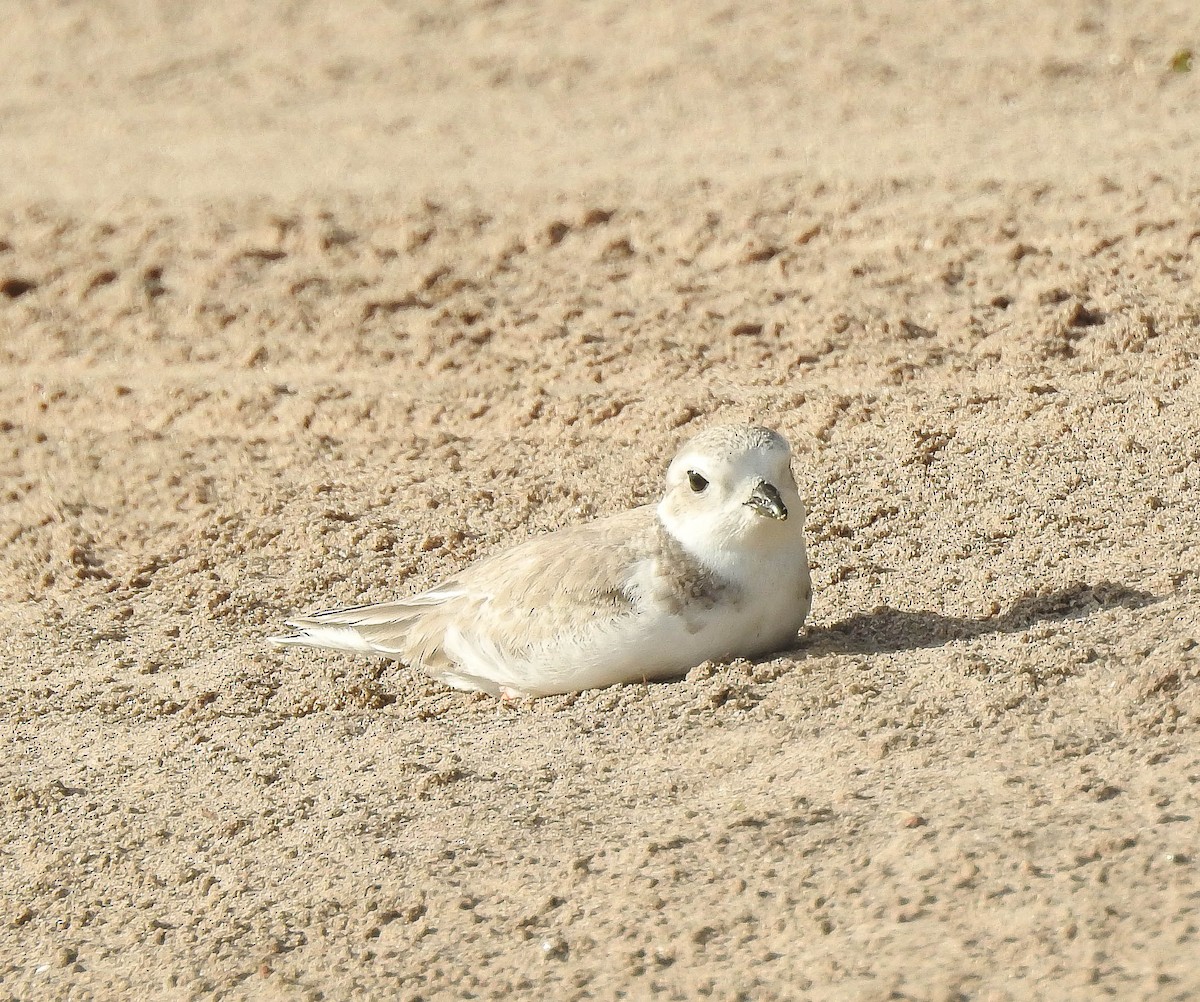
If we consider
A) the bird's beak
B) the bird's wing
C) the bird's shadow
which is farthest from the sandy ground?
the bird's beak

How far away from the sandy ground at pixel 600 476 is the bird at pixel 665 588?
13cm

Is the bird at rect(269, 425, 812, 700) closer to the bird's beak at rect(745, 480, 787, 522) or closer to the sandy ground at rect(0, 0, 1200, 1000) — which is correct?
the bird's beak at rect(745, 480, 787, 522)

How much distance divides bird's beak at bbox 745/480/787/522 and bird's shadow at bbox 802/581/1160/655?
647 millimetres

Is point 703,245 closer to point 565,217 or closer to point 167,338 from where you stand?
point 565,217

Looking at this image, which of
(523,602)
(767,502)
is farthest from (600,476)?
(767,502)

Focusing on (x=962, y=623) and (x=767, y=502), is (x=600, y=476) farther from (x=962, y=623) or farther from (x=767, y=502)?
(x=767, y=502)

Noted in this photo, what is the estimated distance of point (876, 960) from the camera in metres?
3.80

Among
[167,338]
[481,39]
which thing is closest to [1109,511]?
[167,338]

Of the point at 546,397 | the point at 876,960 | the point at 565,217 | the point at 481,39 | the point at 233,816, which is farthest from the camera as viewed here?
the point at 481,39

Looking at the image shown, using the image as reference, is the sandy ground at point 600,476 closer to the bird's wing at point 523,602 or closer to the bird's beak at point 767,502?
the bird's wing at point 523,602

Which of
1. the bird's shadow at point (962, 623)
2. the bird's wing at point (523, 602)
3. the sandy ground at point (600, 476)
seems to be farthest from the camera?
the bird's shadow at point (962, 623)

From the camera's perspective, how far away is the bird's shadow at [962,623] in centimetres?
557

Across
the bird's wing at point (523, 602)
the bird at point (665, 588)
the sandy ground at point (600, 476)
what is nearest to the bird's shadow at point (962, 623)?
the sandy ground at point (600, 476)

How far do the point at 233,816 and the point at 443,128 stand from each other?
27.5ft
